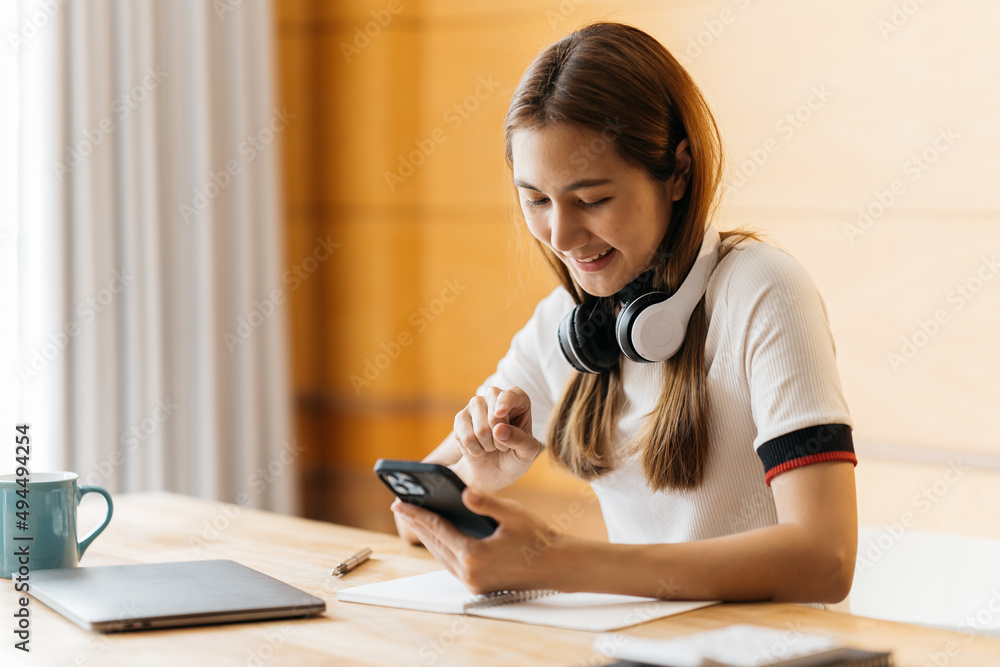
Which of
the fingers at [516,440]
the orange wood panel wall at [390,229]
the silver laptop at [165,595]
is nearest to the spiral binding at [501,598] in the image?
the silver laptop at [165,595]

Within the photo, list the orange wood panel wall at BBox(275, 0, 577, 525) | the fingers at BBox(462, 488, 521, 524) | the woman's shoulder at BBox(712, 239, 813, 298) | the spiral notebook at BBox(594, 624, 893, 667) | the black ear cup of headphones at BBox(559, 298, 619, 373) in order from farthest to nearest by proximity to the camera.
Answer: the orange wood panel wall at BBox(275, 0, 577, 525) < the black ear cup of headphones at BBox(559, 298, 619, 373) < the woman's shoulder at BBox(712, 239, 813, 298) < the fingers at BBox(462, 488, 521, 524) < the spiral notebook at BBox(594, 624, 893, 667)

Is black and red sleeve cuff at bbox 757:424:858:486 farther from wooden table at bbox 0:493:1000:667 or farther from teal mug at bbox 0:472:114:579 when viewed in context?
teal mug at bbox 0:472:114:579

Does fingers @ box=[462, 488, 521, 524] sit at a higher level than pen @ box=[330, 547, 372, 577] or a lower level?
higher

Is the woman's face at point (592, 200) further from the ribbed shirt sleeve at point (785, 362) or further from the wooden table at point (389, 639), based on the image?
the wooden table at point (389, 639)

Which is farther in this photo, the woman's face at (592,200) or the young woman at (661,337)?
the woman's face at (592,200)

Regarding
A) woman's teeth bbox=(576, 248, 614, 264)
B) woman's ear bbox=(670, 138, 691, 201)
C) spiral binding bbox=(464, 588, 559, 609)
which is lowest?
spiral binding bbox=(464, 588, 559, 609)

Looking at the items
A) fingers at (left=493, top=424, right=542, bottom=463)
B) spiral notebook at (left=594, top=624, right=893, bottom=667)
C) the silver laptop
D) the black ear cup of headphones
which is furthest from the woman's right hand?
spiral notebook at (left=594, top=624, right=893, bottom=667)

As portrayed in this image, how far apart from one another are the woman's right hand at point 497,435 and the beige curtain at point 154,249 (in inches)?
69.1

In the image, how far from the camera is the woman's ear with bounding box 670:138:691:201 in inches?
55.0

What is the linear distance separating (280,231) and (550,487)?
1.20 meters

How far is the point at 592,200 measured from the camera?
4.36ft

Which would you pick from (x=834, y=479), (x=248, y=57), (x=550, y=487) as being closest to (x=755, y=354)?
(x=834, y=479)

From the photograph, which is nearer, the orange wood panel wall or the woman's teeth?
the woman's teeth

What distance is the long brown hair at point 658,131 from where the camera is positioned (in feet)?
4.32
